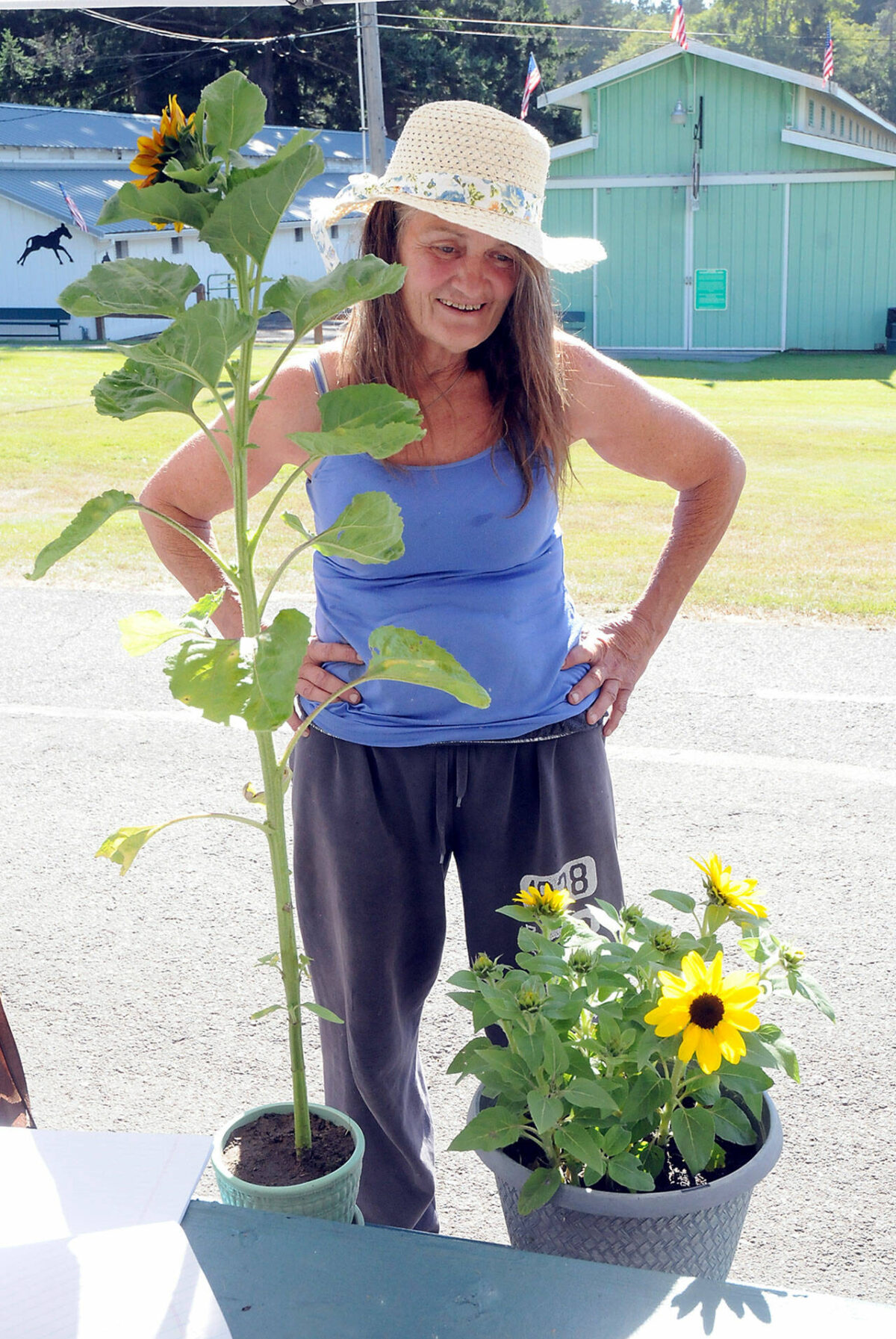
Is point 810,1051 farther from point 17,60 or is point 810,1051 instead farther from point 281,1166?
point 17,60

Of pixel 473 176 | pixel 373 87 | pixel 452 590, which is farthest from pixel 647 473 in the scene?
pixel 373 87

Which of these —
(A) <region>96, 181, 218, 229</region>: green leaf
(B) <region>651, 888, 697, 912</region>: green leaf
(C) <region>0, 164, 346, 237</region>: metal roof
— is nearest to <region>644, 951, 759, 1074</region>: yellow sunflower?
(B) <region>651, 888, 697, 912</region>: green leaf

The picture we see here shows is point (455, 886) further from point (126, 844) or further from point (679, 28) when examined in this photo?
point (679, 28)

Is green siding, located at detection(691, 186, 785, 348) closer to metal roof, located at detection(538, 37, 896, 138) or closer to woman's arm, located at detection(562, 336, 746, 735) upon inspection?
metal roof, located at detection(538, 37, 896, 138)

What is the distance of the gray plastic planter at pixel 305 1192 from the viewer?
1.02m

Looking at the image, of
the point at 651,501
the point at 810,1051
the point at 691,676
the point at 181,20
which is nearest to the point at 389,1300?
the point at 810,1051

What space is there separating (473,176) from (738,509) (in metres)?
6.84

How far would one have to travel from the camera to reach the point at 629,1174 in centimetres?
114

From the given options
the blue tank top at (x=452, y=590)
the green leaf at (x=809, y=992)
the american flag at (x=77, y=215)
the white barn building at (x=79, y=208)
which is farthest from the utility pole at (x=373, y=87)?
the green leaf at (x=809, y=992)

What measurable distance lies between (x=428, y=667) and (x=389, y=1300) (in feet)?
1.58

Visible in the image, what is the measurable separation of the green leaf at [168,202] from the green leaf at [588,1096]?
795mm

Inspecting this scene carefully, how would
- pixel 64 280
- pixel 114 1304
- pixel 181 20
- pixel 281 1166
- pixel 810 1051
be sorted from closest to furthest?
pixel 114 1304 < pixel 281 1166 < pixel 810 1051 < pixel 64 280 < pixel 181 20

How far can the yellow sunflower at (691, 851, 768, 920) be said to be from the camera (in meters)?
1.26

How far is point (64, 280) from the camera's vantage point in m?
25.0
